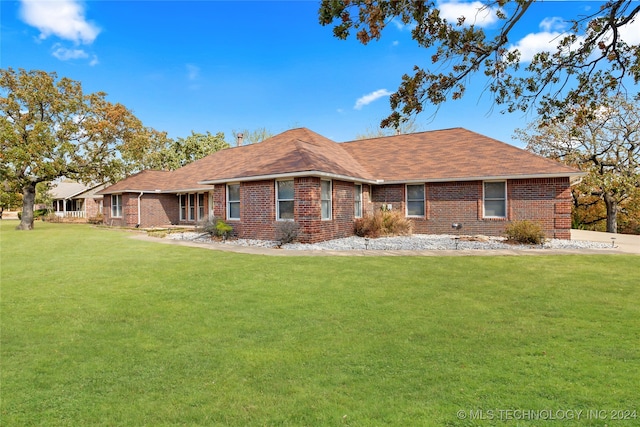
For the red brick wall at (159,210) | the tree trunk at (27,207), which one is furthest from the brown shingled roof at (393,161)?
the tree trunk at (27,207)

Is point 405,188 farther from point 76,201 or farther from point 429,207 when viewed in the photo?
point 76,201


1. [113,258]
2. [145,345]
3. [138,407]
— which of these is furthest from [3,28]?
[138,407]

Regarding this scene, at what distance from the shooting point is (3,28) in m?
13.9

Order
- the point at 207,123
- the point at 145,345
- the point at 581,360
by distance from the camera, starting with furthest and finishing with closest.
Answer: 1. the point at 207,123
2. the point at 145,345
3. the point at 581,360

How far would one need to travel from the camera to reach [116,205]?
2773 centimetres

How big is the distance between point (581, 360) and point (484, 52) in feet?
14.0

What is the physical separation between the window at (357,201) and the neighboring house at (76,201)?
3292cm

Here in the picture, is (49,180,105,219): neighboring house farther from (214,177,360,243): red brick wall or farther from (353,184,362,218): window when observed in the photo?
(353,184,362,218): window

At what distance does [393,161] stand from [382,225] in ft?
16.9

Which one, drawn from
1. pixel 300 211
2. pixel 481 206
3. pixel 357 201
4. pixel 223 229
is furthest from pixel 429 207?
pixel 223 229

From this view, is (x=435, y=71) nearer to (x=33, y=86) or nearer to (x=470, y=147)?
(x=470, y=147)

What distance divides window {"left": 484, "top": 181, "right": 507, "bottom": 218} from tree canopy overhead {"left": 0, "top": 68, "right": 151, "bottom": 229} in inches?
1049

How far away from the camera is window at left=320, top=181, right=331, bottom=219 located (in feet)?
46.9

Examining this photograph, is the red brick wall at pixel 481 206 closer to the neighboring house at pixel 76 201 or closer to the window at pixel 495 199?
the window at pixel 495 199
